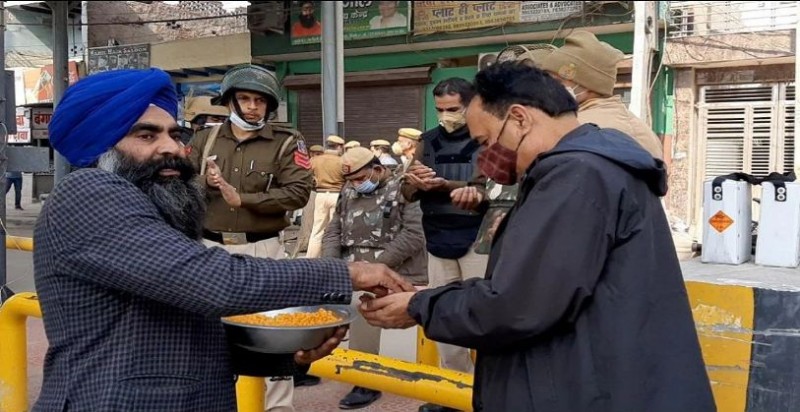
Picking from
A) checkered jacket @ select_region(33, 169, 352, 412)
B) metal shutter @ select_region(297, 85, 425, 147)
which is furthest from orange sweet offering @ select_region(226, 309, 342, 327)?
metal shutter @ select_region(297, 85, 425, 147)

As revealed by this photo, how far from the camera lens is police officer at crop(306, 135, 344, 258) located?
28.5ft

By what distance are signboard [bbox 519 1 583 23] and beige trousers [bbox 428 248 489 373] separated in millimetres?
10804

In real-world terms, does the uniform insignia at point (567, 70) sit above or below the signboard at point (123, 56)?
below

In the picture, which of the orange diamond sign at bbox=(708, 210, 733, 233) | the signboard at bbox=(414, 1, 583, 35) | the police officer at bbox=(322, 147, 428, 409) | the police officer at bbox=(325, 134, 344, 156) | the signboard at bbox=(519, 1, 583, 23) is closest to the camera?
the orange diamond sign at bbox=(708, 210, 733, 233)

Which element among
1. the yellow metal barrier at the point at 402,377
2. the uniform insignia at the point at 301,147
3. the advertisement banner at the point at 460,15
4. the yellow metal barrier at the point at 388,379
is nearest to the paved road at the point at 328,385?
the yellow metal barrier at the point at 388,379

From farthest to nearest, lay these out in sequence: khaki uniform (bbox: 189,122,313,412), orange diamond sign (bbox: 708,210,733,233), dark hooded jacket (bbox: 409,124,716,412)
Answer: khaki uniform (bbox: 189,122,313,412), orange diamond sign (bbox: 708,210,733,233), dark hooded jacket (bbox: 409,124,716,412)

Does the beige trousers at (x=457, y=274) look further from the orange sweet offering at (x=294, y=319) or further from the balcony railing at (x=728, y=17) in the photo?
the balcony railing at (x=728, y=17)

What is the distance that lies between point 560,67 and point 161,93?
1729 mm

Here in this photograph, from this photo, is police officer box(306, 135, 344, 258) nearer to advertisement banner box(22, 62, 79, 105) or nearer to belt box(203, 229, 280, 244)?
belt box(203, 229, 280, 244)

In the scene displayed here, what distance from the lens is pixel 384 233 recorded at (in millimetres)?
5102

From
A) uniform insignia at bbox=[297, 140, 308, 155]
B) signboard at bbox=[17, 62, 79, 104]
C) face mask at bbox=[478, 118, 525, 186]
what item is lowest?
face mask at bbox=[478, 118, 525, 186]

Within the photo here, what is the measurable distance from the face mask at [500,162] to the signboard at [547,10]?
13.0 metres

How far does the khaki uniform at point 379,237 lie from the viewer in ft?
16.5

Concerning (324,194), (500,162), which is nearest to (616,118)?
(500,162)
